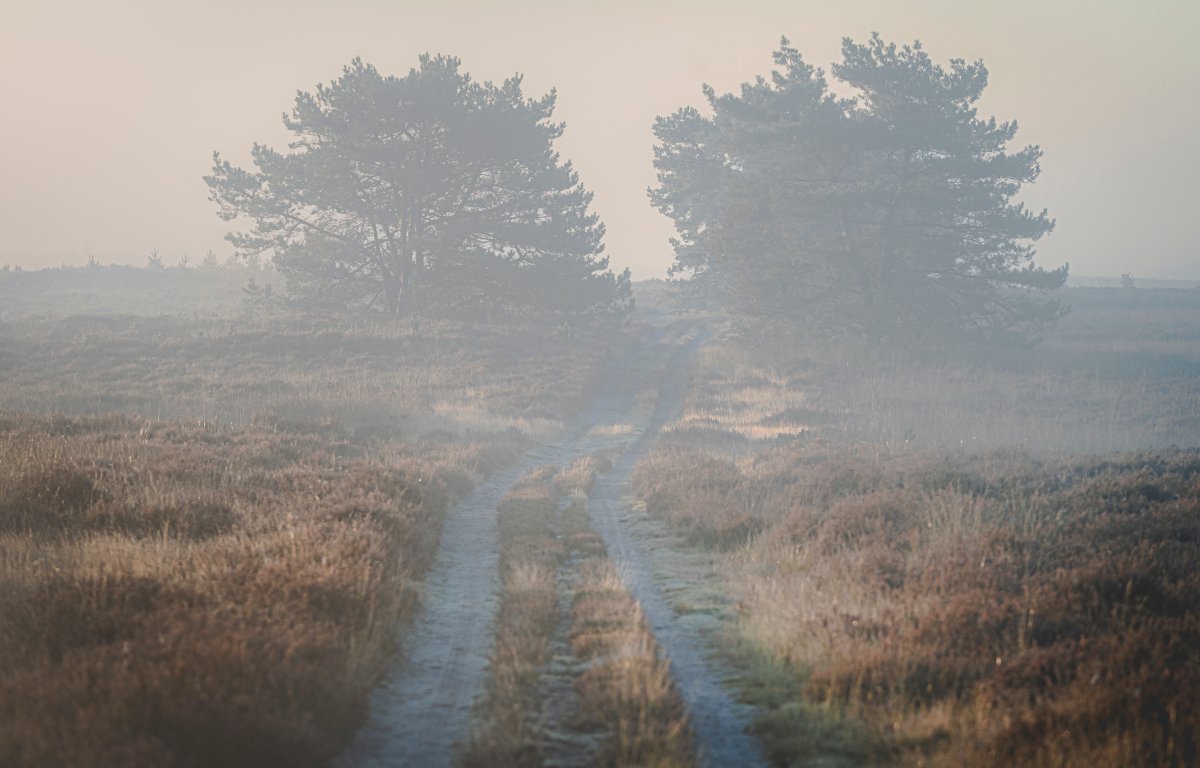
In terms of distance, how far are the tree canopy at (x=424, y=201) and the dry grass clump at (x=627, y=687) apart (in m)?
35.5

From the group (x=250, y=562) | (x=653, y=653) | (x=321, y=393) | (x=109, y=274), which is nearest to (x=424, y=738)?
(x=653, y=653)

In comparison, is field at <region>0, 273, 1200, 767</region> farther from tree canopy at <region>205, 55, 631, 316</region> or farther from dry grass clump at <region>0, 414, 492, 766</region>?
tree canopy at <region>205, 55, 631, 316</region>

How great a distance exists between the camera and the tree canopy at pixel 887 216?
40.6 m

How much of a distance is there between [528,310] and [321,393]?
66.6 ft

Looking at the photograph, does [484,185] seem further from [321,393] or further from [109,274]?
[109,274]

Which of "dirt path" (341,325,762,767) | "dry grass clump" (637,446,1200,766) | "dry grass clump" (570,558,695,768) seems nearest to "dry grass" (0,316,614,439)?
"dirt path" (341,325,762,767)

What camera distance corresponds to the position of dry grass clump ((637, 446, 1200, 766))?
6.20 m

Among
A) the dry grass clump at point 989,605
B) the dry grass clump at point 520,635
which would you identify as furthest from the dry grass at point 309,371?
the dry grass clump at point 989,605

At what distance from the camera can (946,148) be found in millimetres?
40375

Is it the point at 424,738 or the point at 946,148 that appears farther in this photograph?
the point at 946,148

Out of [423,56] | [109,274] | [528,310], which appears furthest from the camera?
[109,274]

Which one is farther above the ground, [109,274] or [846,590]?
[109,274]

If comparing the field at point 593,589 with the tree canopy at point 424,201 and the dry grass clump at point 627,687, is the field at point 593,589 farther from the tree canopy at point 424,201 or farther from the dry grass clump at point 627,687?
the tree canopy at point 424,201

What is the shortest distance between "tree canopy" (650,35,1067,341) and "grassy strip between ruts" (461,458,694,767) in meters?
31.7
